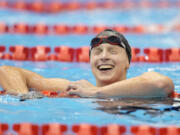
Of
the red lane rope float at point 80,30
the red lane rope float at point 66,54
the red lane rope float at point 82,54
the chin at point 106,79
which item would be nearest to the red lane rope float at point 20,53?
the red lane rope float at point 66,54

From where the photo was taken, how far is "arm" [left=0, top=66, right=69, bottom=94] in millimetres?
3695

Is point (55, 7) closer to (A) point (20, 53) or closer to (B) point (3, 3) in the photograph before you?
(B) point (3, 3)

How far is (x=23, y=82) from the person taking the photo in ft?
12.5

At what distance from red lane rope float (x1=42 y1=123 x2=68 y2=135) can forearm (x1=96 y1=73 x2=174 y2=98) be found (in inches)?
23.5

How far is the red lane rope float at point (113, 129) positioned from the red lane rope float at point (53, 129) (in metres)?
0.26

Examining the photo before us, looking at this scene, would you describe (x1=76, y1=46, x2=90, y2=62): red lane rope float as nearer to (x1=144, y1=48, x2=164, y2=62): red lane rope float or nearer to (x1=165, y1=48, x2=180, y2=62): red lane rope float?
(x1=144, y1=48, x2=164, y2=62): red lane rope float

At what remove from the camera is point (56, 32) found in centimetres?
777

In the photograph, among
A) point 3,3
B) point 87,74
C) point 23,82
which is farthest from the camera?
point 3,3

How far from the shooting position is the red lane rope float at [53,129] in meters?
2.99

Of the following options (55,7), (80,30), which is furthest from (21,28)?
(55,7)

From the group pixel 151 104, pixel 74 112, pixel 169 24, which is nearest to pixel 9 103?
pixel 74 112

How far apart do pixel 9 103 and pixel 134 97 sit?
993 millimetres

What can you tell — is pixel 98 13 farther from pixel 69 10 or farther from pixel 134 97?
pixel 134 97

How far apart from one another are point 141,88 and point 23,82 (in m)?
1.03
